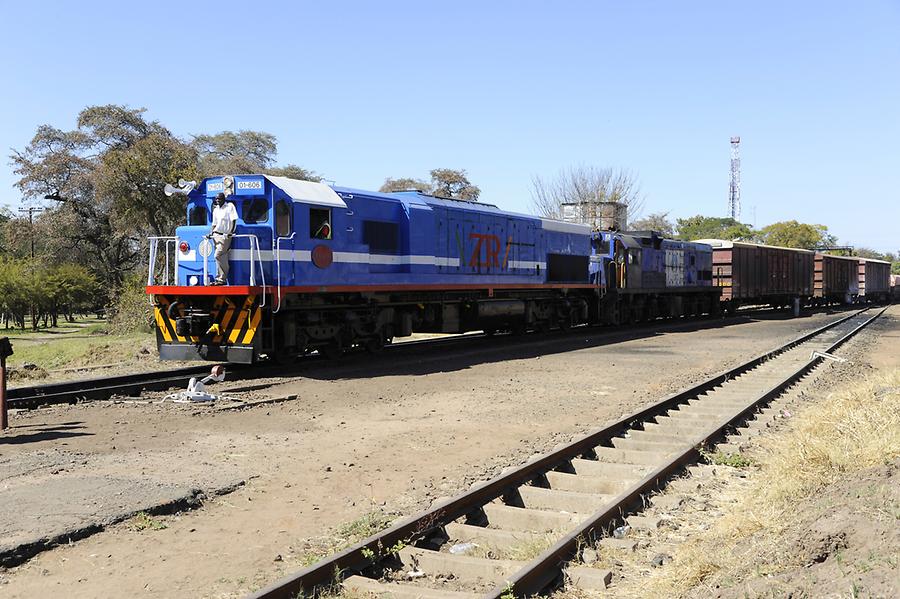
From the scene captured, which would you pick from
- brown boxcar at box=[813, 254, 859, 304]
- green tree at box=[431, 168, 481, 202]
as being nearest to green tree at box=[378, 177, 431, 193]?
green tree at box=[431, 168, 481, 202]

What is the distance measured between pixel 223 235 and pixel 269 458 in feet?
20.1

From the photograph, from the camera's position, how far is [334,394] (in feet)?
37.6

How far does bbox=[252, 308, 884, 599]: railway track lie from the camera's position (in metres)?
4.35

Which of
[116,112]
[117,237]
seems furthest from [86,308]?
[116,112]

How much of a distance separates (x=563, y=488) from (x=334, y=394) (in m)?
5.61

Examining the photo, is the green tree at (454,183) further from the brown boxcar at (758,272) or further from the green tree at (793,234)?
the green tree at (793,234)

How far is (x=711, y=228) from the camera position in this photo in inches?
4417

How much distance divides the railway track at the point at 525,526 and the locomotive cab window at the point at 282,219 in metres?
7.08

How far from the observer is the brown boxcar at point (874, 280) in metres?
52.4

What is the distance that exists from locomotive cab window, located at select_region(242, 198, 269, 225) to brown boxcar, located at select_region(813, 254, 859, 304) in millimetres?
37636

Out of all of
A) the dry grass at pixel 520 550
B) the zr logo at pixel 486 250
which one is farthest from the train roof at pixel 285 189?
the dry grass at pixel 520 550

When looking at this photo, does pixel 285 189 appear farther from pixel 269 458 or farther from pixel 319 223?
pixel 269 458

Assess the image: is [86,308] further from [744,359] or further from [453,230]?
[744,359]

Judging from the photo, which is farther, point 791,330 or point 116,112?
point 116,112
